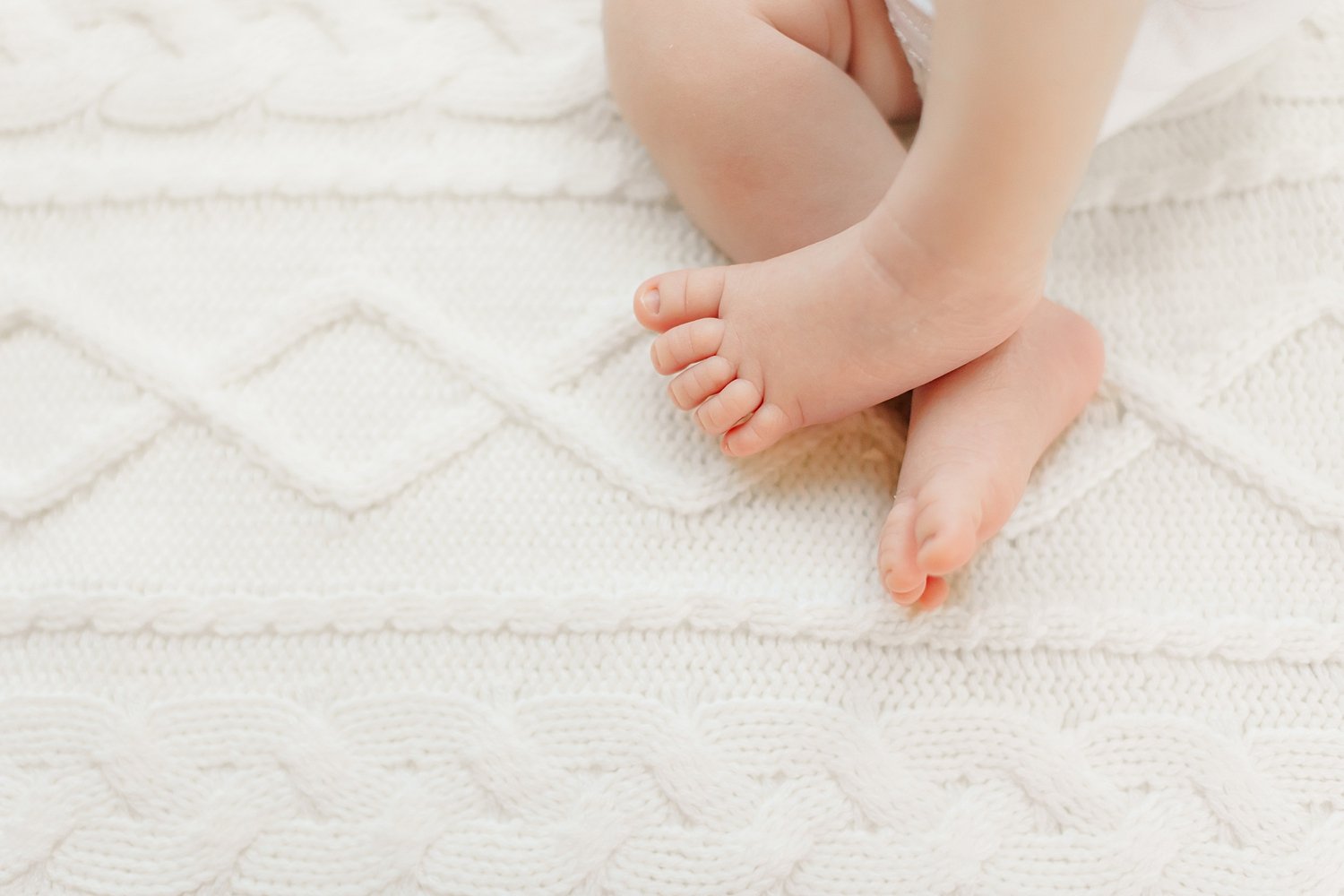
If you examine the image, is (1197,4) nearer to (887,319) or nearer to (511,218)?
(887,319)

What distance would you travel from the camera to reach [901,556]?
68cm

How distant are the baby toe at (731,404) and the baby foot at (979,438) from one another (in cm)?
13

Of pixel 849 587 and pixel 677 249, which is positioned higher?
pixel 677 249

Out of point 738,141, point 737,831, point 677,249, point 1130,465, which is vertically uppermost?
point 738,141

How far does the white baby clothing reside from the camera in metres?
0.70

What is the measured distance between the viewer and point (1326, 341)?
0.80 meters

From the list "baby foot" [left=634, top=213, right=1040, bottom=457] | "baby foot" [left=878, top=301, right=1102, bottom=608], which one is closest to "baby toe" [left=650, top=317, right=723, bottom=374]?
"baby foot" [left=634, top=213, right=1040, bottom=457]

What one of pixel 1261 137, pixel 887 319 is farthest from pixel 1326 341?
pixel 887 319

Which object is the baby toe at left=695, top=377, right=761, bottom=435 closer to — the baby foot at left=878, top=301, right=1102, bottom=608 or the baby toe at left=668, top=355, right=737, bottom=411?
the baby toe at left=668, top=355, right=737, bottom=411

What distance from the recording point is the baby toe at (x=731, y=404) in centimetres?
72

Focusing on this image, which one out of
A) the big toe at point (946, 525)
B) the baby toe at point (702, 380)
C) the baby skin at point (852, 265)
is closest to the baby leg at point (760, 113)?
the baby skin at point (852, 265)

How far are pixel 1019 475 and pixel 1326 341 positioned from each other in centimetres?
30

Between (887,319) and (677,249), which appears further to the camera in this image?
(677,249)

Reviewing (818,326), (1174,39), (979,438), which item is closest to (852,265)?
(818,326)
